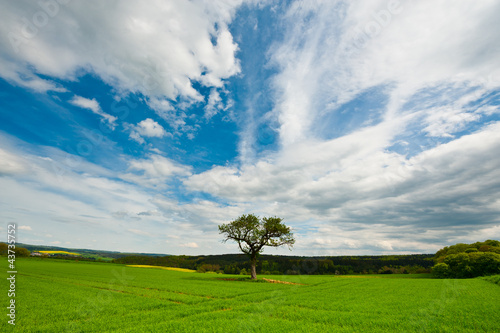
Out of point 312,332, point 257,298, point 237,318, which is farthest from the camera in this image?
point 257,298

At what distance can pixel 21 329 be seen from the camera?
14.0 meters

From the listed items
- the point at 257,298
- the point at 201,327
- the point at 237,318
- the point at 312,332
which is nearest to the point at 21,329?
the point at 201,327

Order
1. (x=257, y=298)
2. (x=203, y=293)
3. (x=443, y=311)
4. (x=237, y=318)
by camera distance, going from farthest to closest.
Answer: (x=203, y=293) < (x=257, y=298) < (x=443, y=311) < (x=237, y=318)

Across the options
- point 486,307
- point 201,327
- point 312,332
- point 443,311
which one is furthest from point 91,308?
point 486,307

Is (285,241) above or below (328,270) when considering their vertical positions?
above

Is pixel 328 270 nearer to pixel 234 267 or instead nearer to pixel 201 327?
pixel 234 267

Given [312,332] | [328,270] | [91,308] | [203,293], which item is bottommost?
[328,270]

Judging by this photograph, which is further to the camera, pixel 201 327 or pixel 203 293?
pixel 203 293

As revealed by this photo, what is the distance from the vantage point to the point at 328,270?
12000cm

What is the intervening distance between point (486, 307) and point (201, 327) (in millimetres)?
Answer: 26189

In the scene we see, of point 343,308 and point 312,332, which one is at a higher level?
point 312,332

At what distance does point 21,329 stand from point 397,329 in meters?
23.7

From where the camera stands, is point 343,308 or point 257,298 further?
point 257,298

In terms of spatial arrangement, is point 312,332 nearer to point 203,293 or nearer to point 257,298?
point 257,298
